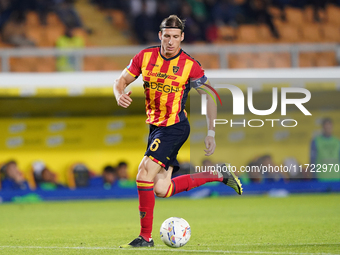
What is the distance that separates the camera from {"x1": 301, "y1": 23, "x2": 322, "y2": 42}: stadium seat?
1483 cm

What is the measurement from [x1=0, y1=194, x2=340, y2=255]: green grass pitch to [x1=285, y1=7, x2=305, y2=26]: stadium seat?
558 centimetres

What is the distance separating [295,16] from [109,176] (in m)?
6.80

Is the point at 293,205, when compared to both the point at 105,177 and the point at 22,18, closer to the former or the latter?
the point at 105,177

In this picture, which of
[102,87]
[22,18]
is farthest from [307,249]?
[22,18]

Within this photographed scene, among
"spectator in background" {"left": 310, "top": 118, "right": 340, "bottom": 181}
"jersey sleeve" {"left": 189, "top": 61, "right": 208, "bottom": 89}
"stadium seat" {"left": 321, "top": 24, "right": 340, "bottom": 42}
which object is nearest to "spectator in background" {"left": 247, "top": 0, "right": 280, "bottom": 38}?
"stadium seat" {"left": 321, "top": 24, "right": 340, "bottom": 42}

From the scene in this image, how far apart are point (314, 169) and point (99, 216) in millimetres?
Result: 6252

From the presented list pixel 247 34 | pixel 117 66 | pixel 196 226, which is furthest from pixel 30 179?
pixel 196 226

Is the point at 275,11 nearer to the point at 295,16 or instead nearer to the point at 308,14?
the point at 295,16

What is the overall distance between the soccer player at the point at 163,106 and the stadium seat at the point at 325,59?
7679 millimetres

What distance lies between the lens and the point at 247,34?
49.6 ft

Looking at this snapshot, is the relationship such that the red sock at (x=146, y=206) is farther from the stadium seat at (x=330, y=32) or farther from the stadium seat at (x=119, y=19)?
the stadium seat at (x=330, y=32)

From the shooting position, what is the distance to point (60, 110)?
45.0 feet

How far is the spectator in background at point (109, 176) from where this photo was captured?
13.6m

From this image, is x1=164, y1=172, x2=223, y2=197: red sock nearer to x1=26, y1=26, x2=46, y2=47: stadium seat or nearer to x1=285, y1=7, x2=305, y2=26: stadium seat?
x1=26, y1=26, x2=46, y2=47: stadium seat
